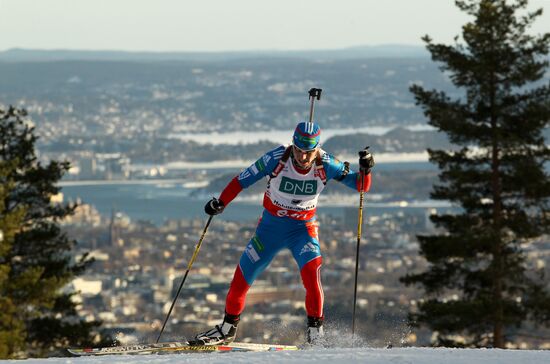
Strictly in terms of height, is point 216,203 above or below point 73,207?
above

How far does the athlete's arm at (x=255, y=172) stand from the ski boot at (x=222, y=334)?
3.80ft

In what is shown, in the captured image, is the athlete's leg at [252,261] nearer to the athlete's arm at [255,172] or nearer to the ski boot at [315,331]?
the athlete's arm at [255,172]

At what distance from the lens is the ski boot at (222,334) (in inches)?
418

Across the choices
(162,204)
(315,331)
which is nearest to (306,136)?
A: (315,331)

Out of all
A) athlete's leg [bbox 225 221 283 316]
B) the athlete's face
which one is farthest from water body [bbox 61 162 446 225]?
the athlete's face

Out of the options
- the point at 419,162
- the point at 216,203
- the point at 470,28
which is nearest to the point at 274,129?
the point at 419,162

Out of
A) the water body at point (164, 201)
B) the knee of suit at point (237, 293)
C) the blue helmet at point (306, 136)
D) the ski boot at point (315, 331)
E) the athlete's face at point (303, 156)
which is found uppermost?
the blue helmet at point (306, 136)

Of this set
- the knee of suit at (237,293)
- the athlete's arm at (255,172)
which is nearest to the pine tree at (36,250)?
the knee of suit at (237,293)

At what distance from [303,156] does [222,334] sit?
6.44 ft

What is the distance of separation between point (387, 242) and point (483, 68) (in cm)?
6646

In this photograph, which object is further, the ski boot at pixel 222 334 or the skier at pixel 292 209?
A: the ski boot at pixel 222 334

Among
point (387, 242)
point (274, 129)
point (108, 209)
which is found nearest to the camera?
point (387, 242)

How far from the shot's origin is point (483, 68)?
25.3m

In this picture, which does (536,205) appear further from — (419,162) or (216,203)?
(419,162)
